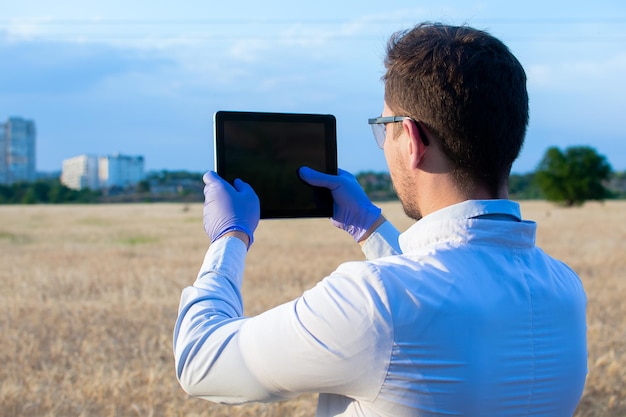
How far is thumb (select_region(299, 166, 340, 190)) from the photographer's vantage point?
7.29 ft

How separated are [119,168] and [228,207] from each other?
352 ft

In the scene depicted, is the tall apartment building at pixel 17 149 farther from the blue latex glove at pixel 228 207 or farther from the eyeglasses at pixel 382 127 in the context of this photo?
the eyeglasses at pixel 382 127

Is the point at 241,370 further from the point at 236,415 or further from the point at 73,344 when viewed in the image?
the point at 73,344

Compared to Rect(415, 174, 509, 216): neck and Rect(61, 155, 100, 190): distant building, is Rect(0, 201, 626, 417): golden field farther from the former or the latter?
Rect(61, 155, 100, 190): distant building

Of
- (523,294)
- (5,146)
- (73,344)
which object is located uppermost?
(5,146)

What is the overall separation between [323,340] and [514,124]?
650 millimetres

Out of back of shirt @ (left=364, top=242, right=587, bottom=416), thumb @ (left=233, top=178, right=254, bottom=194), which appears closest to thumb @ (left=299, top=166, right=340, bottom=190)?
thumb @ (left=233, top=178, right=254, bottom=194)

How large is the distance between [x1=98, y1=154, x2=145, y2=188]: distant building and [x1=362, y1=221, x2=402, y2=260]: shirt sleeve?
102061 mm

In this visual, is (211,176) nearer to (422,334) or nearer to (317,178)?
(317,178)

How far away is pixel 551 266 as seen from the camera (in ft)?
5.91

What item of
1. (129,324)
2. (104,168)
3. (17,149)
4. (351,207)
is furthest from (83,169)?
(351,207)

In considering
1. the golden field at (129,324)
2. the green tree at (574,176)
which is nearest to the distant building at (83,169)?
the green tree at (574,176)

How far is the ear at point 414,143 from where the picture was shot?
5.61ft

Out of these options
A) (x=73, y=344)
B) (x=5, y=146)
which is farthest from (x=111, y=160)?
(x=73, y=344)
